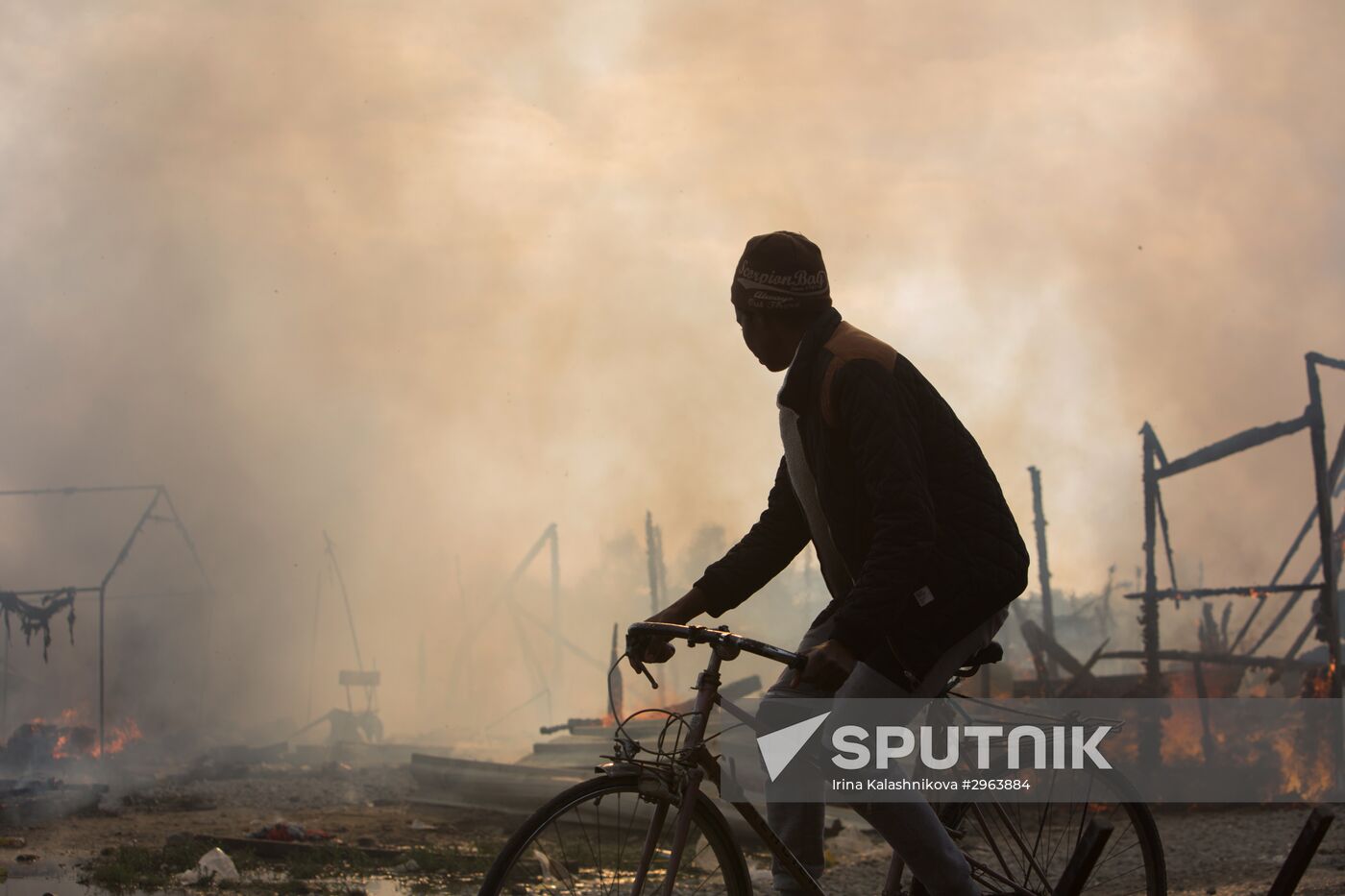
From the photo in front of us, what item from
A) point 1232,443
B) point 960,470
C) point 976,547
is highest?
point 1232,443

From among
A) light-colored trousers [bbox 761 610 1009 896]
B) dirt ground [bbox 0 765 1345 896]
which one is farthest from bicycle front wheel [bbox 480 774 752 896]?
dirt ground [bbox 0 765 1345 896]

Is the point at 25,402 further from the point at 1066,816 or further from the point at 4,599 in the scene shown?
the point at 1066,816

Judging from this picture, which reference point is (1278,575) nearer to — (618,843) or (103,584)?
(618,843)

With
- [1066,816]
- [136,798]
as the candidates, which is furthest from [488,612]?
[1066,816]

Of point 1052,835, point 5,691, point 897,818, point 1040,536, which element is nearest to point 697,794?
point 897,818

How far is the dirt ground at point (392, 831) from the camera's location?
8.40m

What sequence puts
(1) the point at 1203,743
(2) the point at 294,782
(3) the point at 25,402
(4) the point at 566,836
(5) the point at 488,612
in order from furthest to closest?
(5) the point at 488,612 → (3) the point at 25,402 → (2) the point at 294,782 → (1) the point at 1203,743 → (4) the point at 566,836

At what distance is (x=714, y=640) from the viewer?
3.10 meters

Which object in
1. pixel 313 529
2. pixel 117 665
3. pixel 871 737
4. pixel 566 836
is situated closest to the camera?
pixel 566 836

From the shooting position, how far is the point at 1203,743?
45.3 ft

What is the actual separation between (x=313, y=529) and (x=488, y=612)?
11379mm

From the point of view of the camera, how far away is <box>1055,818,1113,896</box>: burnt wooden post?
10.2 ft

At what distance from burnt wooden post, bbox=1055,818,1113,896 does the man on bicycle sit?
0.87 feet

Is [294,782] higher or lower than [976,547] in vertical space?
lower
